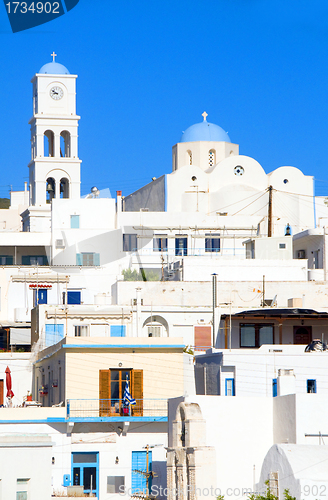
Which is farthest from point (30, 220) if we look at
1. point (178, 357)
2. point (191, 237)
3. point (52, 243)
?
point (178, 357)

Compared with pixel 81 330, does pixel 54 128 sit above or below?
above

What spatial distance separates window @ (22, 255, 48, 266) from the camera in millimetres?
57531

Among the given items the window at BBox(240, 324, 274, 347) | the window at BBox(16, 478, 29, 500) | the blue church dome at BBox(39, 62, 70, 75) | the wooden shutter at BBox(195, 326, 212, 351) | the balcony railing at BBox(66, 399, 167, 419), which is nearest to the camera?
the window at BBox(16, 478, 29, 500)

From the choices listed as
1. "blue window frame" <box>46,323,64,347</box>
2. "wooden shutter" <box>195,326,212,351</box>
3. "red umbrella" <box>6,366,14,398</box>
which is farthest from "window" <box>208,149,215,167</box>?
"red umbrella" <box>6,366,14,398</box>

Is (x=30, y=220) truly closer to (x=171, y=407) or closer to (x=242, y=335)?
(x=242, y=335)

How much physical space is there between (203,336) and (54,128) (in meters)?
31.6

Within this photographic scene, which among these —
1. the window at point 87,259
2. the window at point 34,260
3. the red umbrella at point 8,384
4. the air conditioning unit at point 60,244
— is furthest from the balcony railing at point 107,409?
the window at point 34,260

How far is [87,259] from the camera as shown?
184 feet

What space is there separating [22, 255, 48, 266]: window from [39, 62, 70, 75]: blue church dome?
17.0 meters

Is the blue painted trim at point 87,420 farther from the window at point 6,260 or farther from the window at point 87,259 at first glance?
the window at point 6,260

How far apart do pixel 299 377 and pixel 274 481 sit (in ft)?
26.1

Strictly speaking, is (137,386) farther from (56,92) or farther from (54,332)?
(56,92)

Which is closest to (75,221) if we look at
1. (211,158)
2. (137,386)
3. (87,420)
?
(211,158)

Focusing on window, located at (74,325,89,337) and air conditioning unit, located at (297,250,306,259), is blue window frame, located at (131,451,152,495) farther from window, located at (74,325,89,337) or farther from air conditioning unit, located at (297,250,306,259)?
air conditioning unit, located at (297,250,306,259)
